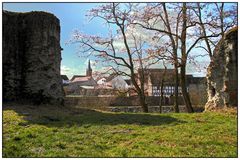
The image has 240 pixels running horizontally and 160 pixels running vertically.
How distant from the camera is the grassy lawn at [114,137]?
23.3 ft

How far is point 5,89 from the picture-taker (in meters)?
15.3

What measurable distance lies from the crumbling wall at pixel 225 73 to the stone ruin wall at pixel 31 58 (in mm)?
6941

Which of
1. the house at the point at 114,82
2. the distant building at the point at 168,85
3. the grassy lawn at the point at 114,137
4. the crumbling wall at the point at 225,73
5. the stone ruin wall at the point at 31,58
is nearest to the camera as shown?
the grassy lawn at the point at 114,137

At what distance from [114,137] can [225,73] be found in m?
8.09

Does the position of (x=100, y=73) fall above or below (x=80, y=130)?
above

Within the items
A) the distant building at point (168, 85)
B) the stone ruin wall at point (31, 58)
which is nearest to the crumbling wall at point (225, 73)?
the stone ruin wall at point (31, 58)

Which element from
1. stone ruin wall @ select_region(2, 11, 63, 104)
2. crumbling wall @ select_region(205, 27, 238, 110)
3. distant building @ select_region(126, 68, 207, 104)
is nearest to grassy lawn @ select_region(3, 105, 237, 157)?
crumbling wall @ select_region(205, 27, 238, 110)

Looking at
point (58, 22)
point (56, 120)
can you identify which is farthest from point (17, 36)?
point (56, 120)

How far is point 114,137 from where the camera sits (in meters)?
8.59

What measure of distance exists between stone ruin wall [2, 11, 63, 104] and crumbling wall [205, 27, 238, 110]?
273 inches

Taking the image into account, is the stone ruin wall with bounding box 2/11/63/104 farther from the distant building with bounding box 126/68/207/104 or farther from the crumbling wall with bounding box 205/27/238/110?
the distant building with bounding box 126/68/207/104

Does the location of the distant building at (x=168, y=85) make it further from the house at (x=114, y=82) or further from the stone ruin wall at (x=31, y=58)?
the stone ruin wall at (x=31, y=58)

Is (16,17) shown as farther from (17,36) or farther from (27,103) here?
(27,103)

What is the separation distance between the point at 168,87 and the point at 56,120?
37866 mm
